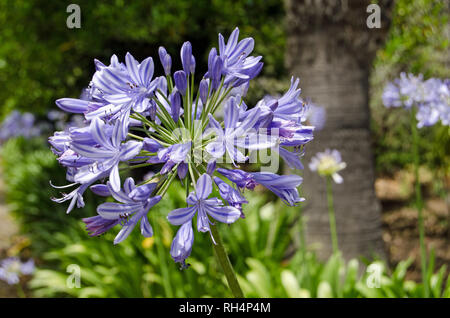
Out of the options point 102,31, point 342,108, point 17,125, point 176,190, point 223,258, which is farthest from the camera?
point 17,125

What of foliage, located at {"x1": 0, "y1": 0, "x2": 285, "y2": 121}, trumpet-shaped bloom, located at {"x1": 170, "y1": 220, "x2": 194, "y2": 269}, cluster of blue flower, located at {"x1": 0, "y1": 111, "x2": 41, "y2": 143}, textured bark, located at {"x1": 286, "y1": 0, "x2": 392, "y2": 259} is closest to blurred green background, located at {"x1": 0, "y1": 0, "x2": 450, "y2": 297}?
foliage, located at {"x1": 0, "y1": 0, "x2": 285, "y2": 121}

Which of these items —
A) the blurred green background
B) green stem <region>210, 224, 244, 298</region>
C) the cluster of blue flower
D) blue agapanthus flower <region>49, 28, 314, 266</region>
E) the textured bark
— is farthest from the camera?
the cluster of blue flower

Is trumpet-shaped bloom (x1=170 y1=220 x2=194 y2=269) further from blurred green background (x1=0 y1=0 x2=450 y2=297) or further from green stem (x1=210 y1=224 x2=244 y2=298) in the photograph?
blurred green background (x1=0 y1=0 x2=450 y2=297)

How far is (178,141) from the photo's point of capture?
1384 millimetres

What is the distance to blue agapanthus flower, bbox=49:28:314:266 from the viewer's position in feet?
3.88

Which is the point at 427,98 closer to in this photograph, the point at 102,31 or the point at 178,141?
the point at 178,141

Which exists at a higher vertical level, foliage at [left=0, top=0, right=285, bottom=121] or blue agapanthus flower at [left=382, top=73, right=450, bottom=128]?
foliage at [left=0, top=0, right=285, bottom=121]

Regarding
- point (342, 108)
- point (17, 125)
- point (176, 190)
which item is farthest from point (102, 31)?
point (17, 125)

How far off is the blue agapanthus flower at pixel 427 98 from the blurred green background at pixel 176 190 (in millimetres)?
1057

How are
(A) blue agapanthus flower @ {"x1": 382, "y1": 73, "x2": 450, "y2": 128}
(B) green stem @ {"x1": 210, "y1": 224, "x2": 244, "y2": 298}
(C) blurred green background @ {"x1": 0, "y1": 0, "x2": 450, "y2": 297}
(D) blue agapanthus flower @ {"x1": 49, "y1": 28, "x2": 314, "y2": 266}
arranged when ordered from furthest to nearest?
(C) blurred green background @ {"x1": 0, "y1": 0, "x2": 450, "y2": 297} → (A) blue agapanthus flower @ {"x1": 382, "y1": 73, "x2": 450, "y2": 128} → (B) green stem @ {"x1": 210, "y1": 224, "x2": 244, "y2": 298} → (D) blue agapanthus flower @ {"x1": 49, "y1": 28, "x2": 314, "y2": 266}

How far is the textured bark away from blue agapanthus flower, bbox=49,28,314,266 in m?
2.59

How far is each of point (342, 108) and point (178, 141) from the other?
2.81 metres

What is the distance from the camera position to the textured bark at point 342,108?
380 cm
